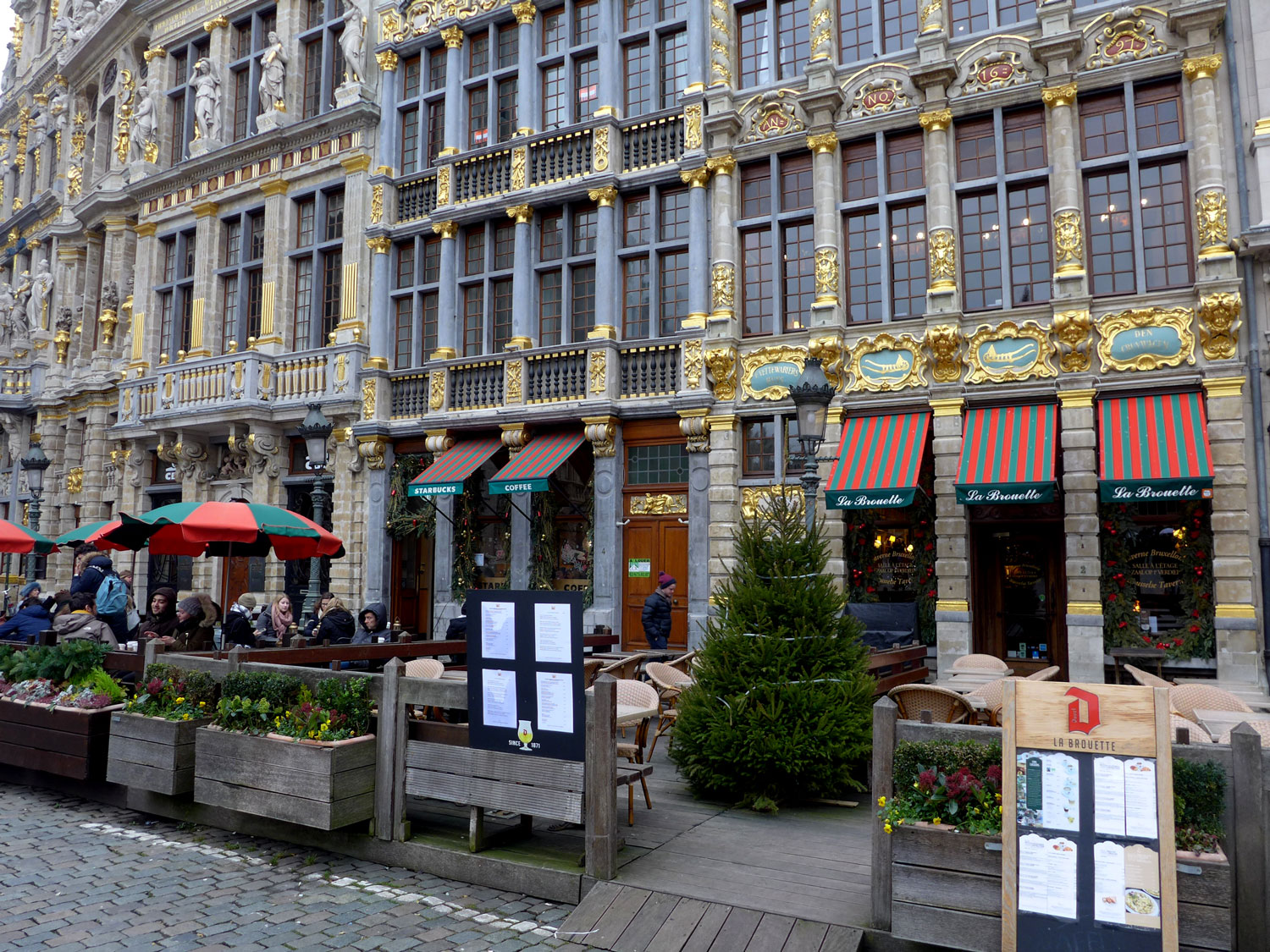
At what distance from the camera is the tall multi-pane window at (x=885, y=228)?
49.9 ft

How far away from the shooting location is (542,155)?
18453 millimetres

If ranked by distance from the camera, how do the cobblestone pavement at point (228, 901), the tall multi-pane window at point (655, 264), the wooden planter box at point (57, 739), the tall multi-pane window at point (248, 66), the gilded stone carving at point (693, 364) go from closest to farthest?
the cobblestone pavement at point (228, 901), the wooden planter box at point (57, 739), the gilded stone carving at point (693, 364), the tall multi-pane window at point (655, 264), the tall multi-pane window at point (248, 66)

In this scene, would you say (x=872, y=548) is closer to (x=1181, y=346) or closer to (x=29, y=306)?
(x=1181, y=346)

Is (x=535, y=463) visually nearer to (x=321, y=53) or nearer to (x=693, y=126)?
(x=693, y=126)

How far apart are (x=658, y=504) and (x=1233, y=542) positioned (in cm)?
890

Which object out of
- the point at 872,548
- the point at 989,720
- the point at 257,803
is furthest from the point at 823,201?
the point at 257,803

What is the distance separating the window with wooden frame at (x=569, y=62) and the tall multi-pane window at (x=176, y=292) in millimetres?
10657

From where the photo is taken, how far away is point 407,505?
1941 centimetres

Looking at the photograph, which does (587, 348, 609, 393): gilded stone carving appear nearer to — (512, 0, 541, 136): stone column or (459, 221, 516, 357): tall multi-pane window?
(459, 221, 516, 357): tall multi-pane window

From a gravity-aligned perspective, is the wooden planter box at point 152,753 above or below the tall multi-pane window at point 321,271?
below

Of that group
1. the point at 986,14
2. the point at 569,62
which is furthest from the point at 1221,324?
the point at 569,62

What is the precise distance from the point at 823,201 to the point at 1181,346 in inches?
234

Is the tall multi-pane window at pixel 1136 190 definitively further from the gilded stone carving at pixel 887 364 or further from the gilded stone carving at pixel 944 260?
the gilded stone carving at pixel 887 364

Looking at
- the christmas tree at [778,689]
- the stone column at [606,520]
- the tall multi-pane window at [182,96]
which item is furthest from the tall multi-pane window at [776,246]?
the tall multi-pane window at [182,96]
